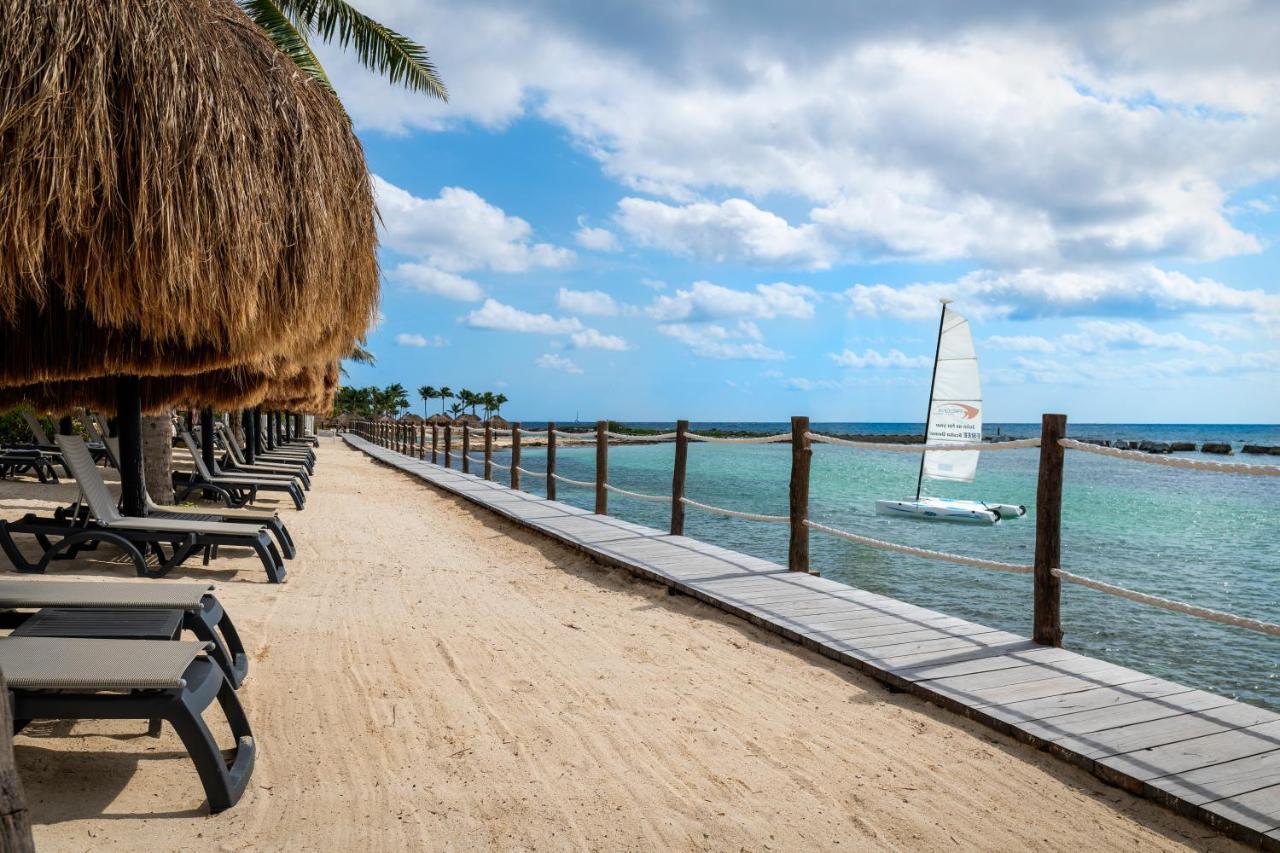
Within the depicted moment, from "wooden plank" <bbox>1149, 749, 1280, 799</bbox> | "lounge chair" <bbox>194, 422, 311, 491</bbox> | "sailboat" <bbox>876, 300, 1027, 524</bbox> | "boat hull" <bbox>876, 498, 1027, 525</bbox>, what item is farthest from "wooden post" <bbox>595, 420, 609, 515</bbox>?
"boat hull" <bbox>876, 498, 1027, 525</bbox>

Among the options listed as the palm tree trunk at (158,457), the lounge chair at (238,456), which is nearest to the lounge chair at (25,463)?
the lounge chair at (238,456)

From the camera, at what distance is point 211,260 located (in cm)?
306

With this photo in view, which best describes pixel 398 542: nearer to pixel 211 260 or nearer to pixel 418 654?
pixel 418 654

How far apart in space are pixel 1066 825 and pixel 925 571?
23.6 ft

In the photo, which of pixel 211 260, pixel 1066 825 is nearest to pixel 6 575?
pixel 211 260

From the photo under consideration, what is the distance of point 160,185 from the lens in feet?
9.36

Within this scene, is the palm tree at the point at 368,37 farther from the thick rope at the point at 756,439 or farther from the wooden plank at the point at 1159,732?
the wooden plank at the point at 1159,732

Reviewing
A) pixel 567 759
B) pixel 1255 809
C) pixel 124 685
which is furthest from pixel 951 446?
pixel 124 685

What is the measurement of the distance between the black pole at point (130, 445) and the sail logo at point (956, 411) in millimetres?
13642

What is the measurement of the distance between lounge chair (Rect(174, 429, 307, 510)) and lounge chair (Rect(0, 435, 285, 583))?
3.00 m

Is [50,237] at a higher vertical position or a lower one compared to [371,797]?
higher

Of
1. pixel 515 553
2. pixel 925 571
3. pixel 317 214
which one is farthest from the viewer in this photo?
pixel 925 571

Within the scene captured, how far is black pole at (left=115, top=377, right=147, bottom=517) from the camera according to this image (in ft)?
19.9

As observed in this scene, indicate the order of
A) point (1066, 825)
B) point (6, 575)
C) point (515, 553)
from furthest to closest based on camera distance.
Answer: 1. point (515, 553)
2. point (6, 575)
3. point (1066, 825)
